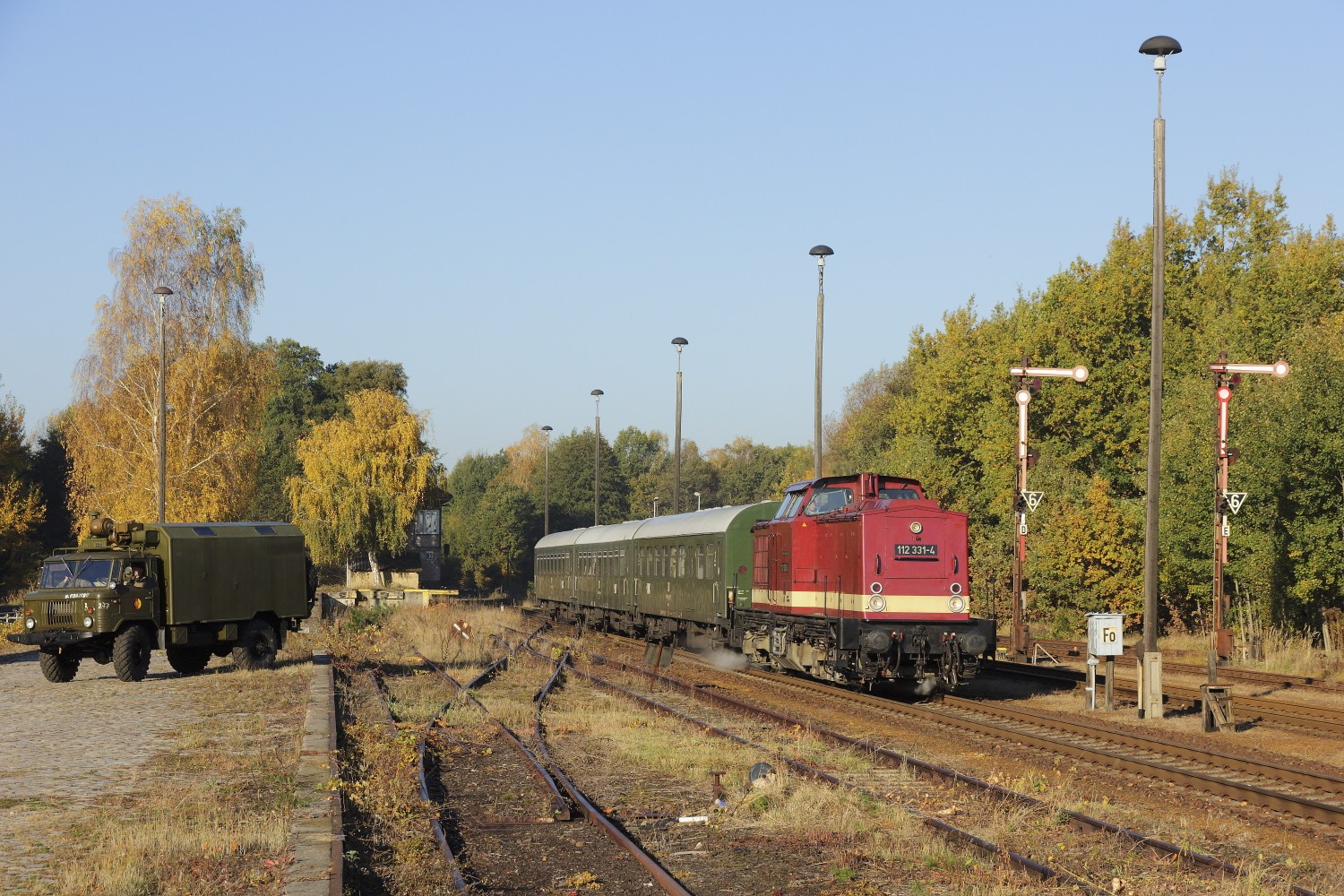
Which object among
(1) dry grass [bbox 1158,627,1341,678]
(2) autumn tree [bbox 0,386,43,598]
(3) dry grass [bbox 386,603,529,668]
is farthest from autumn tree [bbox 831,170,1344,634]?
(2) autumn tree [bbox 0,386,43,598]

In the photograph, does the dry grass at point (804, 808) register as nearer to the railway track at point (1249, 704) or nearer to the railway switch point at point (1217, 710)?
the railway switch point at point (1217, 710)

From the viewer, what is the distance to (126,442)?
45.4m

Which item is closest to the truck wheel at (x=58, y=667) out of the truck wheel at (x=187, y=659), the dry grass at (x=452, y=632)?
the truck wheel at (x=187, y=659)

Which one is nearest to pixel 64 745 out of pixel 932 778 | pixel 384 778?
pixel 384 778

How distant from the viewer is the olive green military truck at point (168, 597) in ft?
75.3

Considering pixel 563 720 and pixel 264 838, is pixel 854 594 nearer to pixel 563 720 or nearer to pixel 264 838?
pixel 563 720

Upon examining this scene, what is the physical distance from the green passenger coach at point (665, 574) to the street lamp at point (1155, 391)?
27.5 feet

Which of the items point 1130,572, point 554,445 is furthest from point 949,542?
point 554,445

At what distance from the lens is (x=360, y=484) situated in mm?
63000

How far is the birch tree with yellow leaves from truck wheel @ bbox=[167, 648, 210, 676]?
1977 centimetres

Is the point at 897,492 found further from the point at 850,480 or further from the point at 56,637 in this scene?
the point at 56,637

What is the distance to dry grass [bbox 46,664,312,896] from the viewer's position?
886 cm

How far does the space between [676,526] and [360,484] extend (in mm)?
34982

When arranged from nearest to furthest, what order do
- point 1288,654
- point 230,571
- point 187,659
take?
point 230,571
point 187,659
point 1288,654
